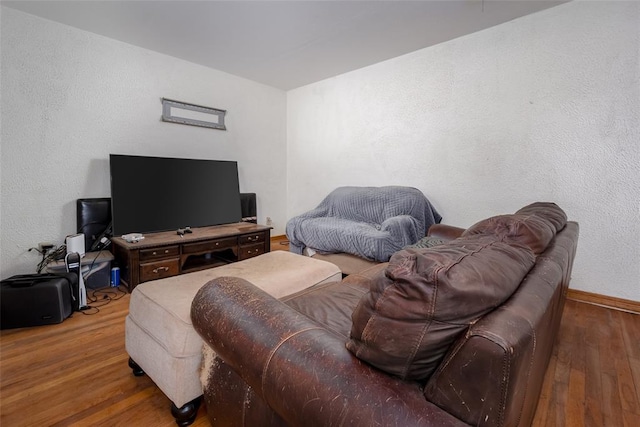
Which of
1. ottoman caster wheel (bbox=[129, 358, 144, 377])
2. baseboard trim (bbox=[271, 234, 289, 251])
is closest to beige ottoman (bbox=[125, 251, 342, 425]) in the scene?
ottoman caster wheel (bbox=[129, 358, 144, 377])

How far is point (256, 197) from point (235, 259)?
1.33 m

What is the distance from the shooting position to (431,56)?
312 centimetres

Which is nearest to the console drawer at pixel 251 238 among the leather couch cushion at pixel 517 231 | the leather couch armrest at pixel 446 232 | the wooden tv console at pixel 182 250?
the wooden tv console at pixel 182 250

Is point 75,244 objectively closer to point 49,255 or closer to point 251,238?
point 49,255

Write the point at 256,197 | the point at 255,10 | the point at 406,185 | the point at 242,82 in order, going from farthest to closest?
the point at 256,197 < the point at 242,82 < the point at 406,185 < the point at 255,10

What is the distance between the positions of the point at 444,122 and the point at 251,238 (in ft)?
7.96

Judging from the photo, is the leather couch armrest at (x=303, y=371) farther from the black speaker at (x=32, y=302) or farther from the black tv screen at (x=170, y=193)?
the black tv screen at (x=170, y=193)

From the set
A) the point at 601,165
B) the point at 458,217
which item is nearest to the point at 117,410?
the point at 458,217

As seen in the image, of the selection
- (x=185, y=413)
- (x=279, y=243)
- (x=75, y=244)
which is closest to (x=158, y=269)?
(x=75, y=244)

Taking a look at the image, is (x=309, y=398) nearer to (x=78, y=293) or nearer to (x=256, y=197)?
(x=78, y=293)

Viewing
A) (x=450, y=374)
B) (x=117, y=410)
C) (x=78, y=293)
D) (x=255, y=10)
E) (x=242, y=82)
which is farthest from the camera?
(x=242, y=82)

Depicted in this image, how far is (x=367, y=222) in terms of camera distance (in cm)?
339

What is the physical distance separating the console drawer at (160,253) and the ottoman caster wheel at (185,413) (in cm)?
162

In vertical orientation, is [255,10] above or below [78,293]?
above
